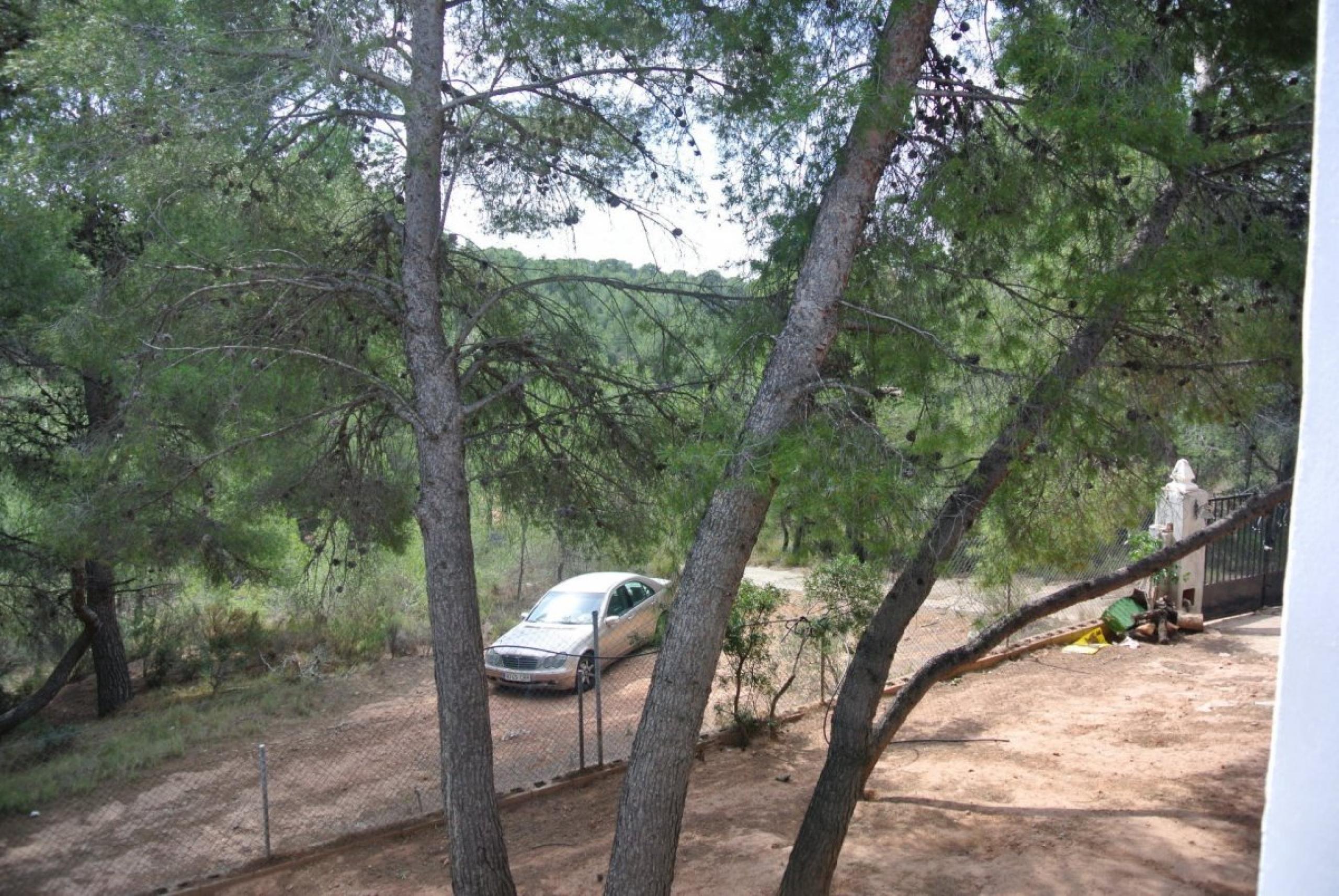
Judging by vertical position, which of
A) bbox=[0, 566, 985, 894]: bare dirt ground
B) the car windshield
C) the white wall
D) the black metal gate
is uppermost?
the white wall

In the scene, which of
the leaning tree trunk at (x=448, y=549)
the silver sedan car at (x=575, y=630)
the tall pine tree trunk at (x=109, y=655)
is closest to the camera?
the leaning tree trunk at (x=448, y=549)

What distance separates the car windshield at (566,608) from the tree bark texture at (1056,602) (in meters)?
7.22

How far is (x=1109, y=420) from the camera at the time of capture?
5.41 meters

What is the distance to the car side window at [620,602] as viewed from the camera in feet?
45.8

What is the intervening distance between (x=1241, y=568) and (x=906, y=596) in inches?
424

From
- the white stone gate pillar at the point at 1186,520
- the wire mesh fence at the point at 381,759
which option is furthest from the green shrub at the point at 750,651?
the white stone gate pillar at the point at 1186,520

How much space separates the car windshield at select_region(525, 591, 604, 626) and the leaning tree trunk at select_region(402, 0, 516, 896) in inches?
266

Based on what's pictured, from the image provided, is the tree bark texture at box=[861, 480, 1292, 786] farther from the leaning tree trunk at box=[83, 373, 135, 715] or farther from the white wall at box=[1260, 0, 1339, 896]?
the leaning tree trunk at box=[83, 373, 135, 715]

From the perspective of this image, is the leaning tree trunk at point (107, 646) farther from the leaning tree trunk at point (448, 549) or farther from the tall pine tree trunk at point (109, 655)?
the leaning tree trunk at point (448, 549)

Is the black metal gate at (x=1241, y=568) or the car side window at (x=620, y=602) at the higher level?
the black metal gate at (x=1241, y=568)

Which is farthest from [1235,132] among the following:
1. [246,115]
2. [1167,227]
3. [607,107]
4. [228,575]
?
[228,575]

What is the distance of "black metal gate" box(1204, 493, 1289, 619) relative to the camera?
46.0 ft

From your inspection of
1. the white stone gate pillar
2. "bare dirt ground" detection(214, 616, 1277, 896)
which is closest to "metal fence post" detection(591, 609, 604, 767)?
"bare dirt ground" detection(214, 616, 1277, 896)

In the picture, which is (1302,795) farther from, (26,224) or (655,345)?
(26,224)
